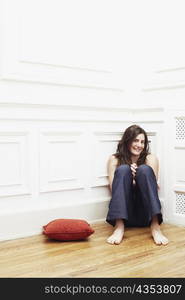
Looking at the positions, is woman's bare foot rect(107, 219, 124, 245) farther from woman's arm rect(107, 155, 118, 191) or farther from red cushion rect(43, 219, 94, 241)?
woman's arm rect(107, 155, 118, 191)

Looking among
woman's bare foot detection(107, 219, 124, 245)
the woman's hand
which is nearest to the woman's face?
the woman's hand

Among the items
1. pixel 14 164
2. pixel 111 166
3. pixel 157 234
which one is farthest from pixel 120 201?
pixel 14 164

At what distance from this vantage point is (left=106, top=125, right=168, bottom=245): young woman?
2.60 meters

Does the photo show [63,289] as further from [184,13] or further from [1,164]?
[184,13]

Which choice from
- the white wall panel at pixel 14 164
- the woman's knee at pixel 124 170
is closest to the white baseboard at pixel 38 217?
the white wall panel at pixel 14 164

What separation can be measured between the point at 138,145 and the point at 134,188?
0.32 meters

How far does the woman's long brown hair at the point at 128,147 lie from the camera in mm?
2957

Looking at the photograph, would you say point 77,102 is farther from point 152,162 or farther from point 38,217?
point 38,217

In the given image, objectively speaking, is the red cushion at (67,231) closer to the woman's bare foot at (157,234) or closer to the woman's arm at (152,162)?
the woman's bare foot at (157,234)

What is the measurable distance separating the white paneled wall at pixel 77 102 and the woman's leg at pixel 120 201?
1.11 feet

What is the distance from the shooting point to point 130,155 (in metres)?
3.01

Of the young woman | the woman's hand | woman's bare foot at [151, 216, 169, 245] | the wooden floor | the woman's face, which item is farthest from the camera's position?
the woman's face

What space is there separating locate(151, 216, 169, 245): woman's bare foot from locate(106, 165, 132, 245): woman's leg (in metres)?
0.18

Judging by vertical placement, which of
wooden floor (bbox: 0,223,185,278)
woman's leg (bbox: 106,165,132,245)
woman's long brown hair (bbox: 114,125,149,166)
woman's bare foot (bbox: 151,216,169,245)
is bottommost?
wooden floor (bbox: 0,223,185,278)
